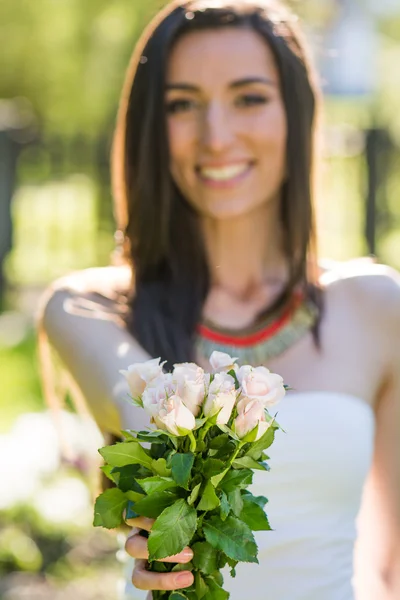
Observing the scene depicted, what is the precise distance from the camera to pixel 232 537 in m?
2.05

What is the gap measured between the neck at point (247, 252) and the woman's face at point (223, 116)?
0.16 metres

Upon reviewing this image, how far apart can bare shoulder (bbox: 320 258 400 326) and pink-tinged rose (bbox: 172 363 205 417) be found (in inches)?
58.3

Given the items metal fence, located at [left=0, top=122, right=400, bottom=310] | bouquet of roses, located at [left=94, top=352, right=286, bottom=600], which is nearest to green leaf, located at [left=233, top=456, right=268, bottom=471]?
bouquet of roses, located at [left=94, top=352, right=286, bottom=600]

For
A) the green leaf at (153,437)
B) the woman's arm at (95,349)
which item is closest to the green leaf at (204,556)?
the green leaf at (153,437)

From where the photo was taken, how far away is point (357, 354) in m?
3.31

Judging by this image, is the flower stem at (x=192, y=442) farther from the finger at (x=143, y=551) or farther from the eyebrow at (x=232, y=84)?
the eyebrow at (x=232, y=84)

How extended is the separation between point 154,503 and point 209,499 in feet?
0.36

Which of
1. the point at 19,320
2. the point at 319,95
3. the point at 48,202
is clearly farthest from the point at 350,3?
the point at 319,95

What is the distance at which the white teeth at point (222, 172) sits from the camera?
127 inches

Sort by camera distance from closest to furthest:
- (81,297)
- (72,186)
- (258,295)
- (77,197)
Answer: (81,297), (258,295), (77,197), (72,186)

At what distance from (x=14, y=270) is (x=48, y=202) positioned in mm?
1009

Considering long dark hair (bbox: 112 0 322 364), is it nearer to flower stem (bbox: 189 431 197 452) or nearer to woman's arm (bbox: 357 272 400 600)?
woman's arm (bbox: 357 272 400 600)

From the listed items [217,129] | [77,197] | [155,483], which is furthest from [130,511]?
[77,197]

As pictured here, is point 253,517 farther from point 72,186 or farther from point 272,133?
point 72,186
